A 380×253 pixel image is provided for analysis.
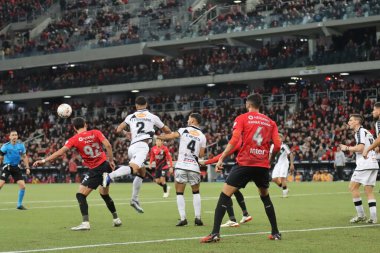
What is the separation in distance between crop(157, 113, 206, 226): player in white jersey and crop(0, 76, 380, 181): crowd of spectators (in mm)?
28371

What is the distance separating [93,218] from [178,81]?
42.7 meters

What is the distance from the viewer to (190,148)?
16.3 m


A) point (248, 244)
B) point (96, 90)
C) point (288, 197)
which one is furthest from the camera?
point (96, 90)

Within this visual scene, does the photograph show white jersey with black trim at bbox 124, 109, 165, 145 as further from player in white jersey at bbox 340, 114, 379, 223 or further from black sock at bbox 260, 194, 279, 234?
black sock at bbox 260, 194, 279, 234

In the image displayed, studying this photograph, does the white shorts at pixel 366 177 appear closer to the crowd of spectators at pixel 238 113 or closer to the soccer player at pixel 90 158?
the soccer player at pixel 90 158

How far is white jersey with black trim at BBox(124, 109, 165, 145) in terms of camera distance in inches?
668

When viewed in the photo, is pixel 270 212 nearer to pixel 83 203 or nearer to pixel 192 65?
pixel 83 203

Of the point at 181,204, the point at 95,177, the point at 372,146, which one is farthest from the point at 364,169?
the point at 95,177

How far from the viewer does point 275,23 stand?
5488 centimetres

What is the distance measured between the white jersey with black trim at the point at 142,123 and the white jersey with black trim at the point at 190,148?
0.73m

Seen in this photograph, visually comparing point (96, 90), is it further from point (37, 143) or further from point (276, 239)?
point (276, 239)

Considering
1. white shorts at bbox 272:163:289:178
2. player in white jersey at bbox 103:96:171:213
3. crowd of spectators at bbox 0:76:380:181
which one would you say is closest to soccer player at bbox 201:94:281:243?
player in white jersey at bbox 103:96:171:213

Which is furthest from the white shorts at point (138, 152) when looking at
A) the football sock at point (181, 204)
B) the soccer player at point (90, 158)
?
the football sock at point (181, 204)

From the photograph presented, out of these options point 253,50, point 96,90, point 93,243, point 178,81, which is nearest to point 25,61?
point 96,90
